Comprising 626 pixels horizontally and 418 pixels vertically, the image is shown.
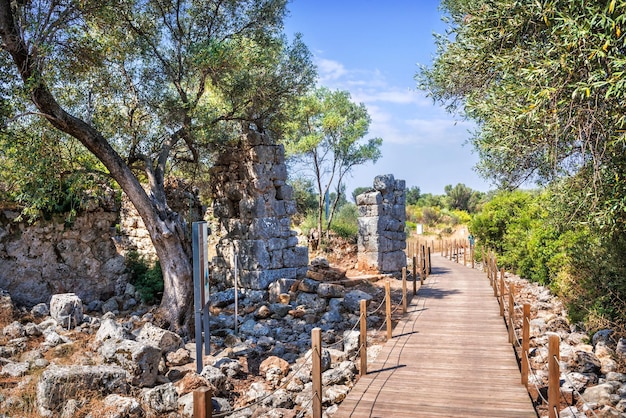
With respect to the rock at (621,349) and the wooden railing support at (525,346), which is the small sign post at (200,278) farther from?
the rock at (621,349)

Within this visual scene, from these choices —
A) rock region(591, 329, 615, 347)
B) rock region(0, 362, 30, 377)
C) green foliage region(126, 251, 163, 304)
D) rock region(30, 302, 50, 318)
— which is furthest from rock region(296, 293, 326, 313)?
rock region(0, 362, 30, 377)

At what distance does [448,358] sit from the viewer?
7.62 metres

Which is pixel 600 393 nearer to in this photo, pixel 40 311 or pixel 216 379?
pixel 216 379

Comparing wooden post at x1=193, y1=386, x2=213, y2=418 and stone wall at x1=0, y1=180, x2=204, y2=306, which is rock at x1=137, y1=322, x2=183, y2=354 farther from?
wooden post at x1=193, y1=386, x2=213, y2=418

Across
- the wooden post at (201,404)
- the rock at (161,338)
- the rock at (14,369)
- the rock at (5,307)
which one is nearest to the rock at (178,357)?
the rock at (161,338)

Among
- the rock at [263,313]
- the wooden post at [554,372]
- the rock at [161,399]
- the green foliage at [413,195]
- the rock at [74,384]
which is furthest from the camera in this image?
the green foliage at [413,195]

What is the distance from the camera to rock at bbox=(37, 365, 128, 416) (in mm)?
5789

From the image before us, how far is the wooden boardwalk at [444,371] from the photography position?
5691mm

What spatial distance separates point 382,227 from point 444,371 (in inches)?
373

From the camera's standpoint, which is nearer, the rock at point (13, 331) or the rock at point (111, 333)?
the rock at point (111, 333)

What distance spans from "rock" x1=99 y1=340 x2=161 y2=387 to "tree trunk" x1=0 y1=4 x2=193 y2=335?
2.61 metres

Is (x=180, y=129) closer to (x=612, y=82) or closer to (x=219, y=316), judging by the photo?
(x=219, y=316)

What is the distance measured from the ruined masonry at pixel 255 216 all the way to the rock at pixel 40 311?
4502mm

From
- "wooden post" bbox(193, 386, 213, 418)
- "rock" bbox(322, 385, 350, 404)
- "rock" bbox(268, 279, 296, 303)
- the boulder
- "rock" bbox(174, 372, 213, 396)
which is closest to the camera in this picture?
"wooden post" bbox(193, 386, 213, 418)
